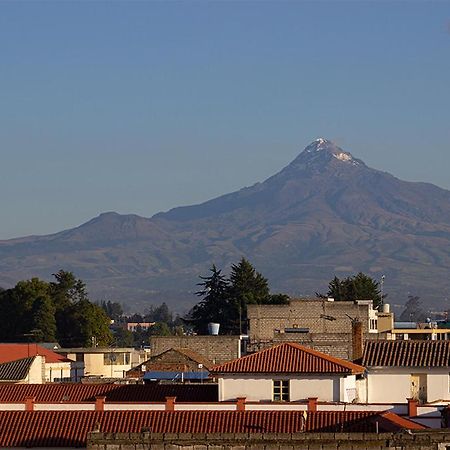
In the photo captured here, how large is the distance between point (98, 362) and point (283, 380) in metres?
67.0

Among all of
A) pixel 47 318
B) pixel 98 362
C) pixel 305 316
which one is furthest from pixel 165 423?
pixel 47 318

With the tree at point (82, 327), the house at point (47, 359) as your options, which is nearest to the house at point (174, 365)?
the house at point (47, 359)

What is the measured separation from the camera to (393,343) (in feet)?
258

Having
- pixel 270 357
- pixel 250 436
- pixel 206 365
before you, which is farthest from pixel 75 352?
pixel 250 436

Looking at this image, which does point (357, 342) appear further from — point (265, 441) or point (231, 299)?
point (231, 299)

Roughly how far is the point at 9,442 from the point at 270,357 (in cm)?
1807

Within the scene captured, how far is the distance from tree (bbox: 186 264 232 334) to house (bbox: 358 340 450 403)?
8535cm

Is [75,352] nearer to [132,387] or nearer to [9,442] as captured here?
[132,387]

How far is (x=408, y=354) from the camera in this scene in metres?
76.0

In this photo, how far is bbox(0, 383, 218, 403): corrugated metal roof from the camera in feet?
Answer: 220

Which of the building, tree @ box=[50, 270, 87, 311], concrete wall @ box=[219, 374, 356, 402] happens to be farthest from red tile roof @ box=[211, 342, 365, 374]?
tree @ box=[50, 270, 87, 311]

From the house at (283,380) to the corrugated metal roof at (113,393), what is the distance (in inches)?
42.9

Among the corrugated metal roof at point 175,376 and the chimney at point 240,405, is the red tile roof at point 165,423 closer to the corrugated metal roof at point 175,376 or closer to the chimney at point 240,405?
the chimney at point 240,405

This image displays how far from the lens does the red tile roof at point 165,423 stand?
51.2 meters
